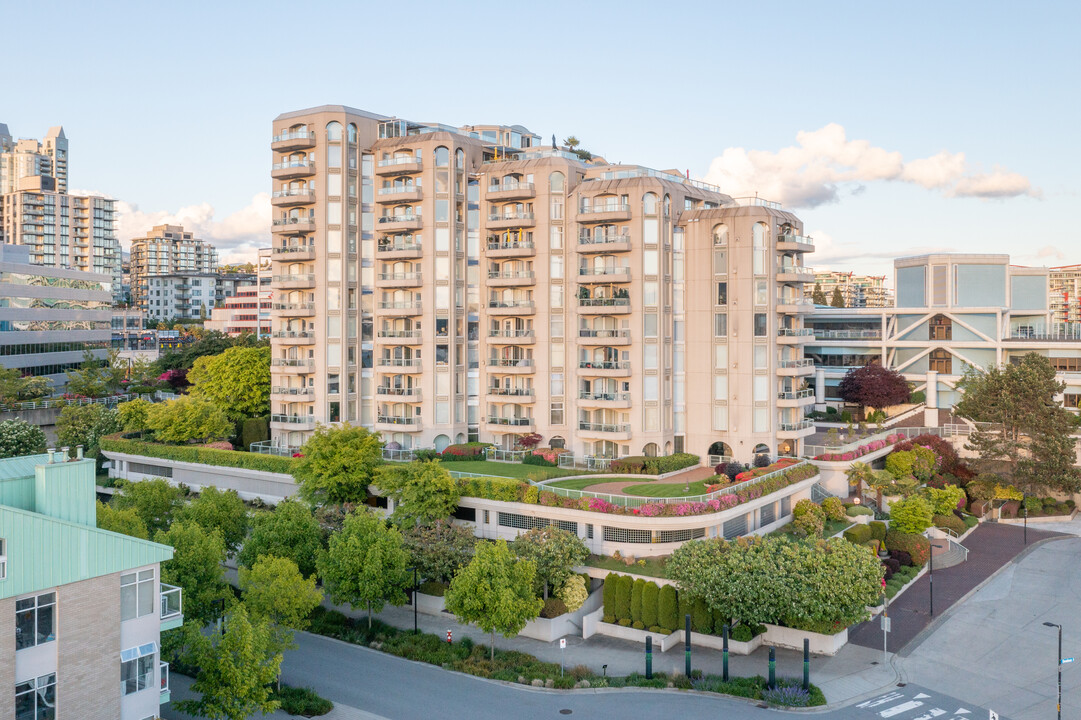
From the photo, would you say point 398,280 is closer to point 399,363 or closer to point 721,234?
point 399,363

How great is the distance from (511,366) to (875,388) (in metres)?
42.9

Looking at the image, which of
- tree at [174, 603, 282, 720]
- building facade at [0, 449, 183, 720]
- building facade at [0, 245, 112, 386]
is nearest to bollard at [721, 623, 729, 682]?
tree at [174, 603, 282, 720]

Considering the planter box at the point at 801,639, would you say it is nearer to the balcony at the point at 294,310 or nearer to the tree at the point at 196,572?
the tree at the point at 196,572

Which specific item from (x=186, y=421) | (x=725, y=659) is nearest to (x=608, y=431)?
(x=725, y=659)

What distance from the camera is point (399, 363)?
71000 millimetres

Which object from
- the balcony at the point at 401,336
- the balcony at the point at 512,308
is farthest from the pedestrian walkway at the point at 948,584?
the balcony at the point at 401,336

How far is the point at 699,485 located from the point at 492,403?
20.7 m

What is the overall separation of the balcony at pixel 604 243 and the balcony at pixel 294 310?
23638 mm

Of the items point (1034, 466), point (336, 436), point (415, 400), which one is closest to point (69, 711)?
point (336, 436)

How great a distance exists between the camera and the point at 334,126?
234ft

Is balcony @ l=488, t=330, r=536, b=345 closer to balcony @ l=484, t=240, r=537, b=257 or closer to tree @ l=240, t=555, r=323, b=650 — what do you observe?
balcony @ l=484, t=240, r=537, b=257

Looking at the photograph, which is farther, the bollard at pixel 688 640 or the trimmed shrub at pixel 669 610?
the trimmed shrub at pixel 669 610

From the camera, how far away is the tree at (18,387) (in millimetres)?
79625

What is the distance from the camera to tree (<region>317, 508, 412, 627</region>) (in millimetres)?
43625
